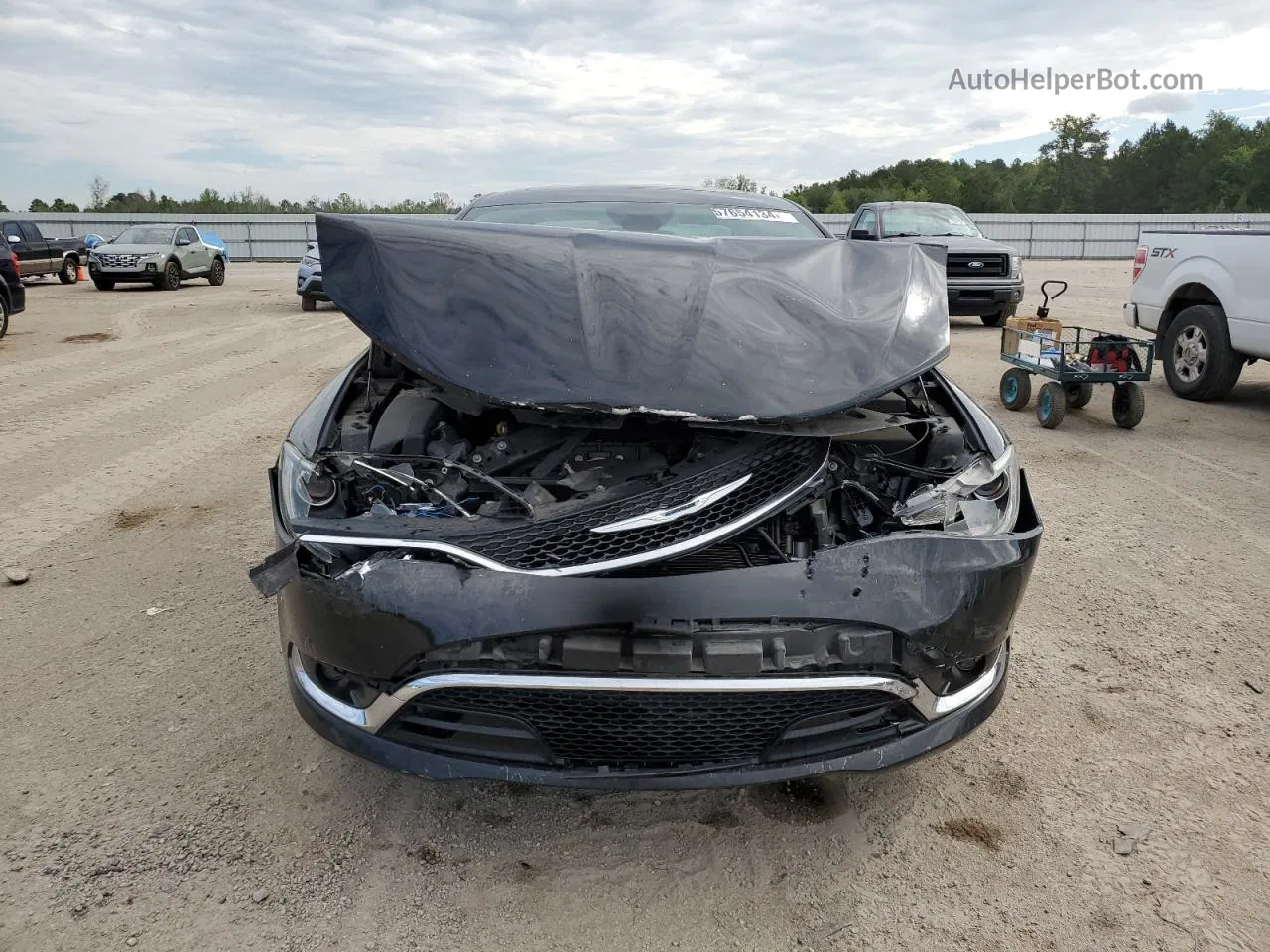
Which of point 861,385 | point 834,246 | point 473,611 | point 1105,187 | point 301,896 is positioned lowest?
point 301,896

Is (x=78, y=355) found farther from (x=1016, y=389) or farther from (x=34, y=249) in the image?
(x=34, y=249)

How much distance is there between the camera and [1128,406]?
22.6 feet

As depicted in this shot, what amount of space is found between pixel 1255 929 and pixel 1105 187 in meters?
75.5

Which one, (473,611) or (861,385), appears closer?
(473,611)

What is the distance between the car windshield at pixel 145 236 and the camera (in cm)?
2025

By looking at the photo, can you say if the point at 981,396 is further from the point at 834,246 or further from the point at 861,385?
the point at 861,385

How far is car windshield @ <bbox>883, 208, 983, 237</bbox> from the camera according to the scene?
13242mm

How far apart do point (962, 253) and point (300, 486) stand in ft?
39.1

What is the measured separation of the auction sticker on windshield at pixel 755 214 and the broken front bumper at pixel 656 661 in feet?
8.74

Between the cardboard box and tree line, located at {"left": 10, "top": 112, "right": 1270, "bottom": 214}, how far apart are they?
46480 millimetres

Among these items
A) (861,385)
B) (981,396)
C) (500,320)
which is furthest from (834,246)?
(981,396)

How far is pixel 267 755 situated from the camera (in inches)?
107

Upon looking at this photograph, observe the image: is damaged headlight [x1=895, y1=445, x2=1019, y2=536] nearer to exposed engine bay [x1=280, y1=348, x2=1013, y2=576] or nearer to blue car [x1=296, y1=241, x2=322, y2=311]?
exposed engine bay [x1=280, y1=348, x2=1013, y2=576]

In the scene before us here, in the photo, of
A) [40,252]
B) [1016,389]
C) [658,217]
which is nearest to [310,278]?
[40,252]
